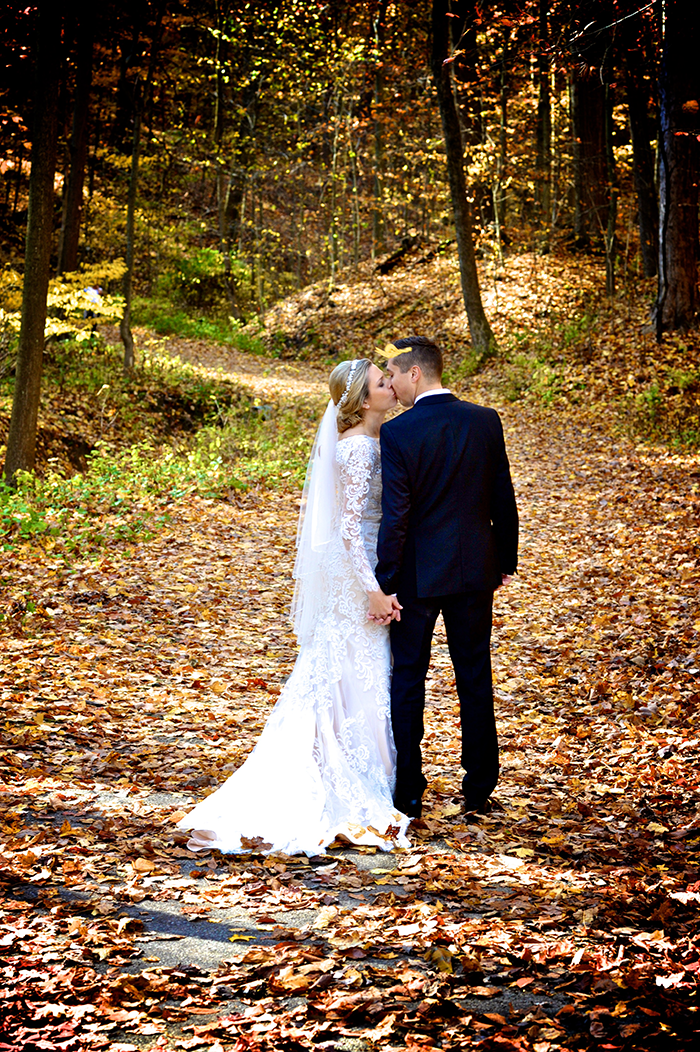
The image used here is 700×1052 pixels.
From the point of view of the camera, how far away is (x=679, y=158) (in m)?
14.5

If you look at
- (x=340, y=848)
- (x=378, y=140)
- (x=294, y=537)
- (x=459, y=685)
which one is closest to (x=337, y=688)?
(x=459, y=685)

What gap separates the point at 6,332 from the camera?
15.7 meters

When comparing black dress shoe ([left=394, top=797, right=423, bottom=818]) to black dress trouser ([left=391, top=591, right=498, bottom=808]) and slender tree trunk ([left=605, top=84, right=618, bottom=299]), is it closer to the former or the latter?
black dress trouser ([left=391, top=591, right=498, bottom=808])

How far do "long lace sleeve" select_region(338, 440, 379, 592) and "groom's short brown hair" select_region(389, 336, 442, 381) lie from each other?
510mm

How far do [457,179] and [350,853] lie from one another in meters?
18.4

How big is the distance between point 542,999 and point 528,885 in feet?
3.12

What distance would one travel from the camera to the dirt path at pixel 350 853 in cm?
303

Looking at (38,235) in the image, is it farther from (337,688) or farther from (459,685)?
(459,685)

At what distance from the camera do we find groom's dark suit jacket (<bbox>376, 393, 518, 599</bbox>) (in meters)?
4.64

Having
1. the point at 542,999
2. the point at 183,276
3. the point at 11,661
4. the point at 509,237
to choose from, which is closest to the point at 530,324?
the point at 509,237

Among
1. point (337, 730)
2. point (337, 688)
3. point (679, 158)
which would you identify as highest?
point (679, 158)

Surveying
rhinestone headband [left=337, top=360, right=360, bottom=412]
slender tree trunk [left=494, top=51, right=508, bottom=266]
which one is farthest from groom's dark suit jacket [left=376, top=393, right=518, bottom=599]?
slender tree trunk [left=494, top=51, right=508, bottom=266]

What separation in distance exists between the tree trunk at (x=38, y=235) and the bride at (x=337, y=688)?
7918 millimetres

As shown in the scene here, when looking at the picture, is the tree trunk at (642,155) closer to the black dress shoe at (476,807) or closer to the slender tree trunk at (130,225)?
the slender tree trunk at (130,225)
